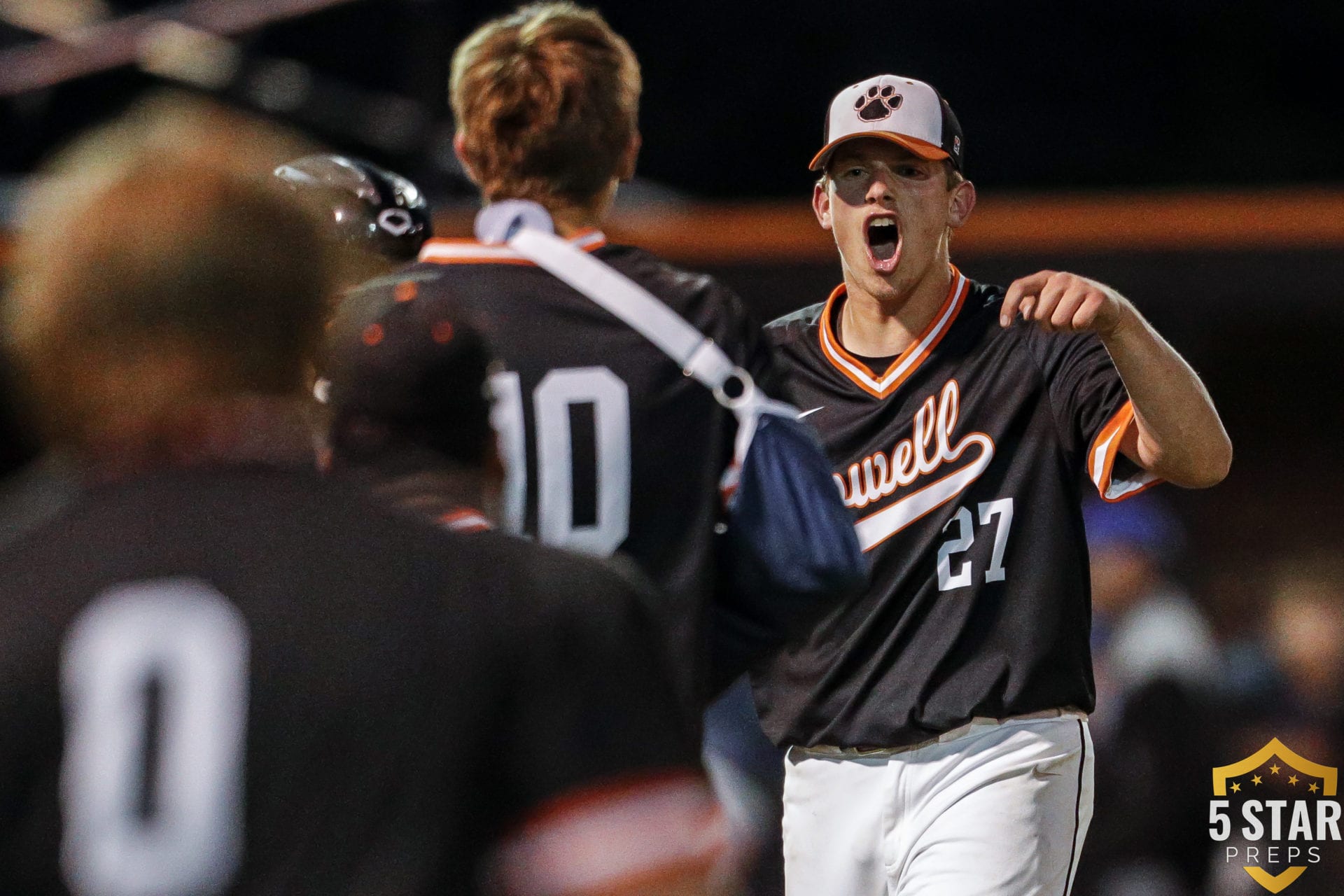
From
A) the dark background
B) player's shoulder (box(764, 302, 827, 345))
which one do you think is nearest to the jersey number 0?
player's shoulder (box(764, 302, 827, 345))

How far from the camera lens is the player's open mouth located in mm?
3094

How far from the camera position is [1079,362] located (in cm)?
288

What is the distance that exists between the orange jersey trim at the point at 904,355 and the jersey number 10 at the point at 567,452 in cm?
118

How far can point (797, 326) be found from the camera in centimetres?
330

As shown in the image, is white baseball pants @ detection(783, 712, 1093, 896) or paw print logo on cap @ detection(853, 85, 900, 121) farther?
paw print logo on cap @ detection(853, 85, 900, 121)

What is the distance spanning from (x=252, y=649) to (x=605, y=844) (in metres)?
0.28

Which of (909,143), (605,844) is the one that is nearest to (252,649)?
(605,844)

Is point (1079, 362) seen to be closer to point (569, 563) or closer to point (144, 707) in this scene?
point (569, 563)

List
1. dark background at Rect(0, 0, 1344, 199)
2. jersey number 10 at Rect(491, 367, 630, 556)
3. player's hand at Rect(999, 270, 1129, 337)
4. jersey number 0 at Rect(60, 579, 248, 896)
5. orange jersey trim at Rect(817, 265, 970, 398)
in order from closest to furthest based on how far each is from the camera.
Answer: jersey number 0 at Rect(60, 579, 248, 896), jersey number 10 at Rect(491, 367, 630, 556), player's hand at Rect(999, 270, 1129, 337), orange jersey trim at Rect(817, 265, 970, 398), dark background at Rect(0, 0, 1344, 199)

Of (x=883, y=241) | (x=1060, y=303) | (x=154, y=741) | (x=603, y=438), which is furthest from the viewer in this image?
(x=883, y=241)

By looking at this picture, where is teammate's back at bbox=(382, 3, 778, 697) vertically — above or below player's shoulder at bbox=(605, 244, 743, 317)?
below

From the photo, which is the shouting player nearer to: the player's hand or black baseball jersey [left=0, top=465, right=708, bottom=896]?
the player's hand

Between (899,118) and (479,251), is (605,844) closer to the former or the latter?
(479,251)

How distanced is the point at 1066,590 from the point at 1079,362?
0.41 meters
